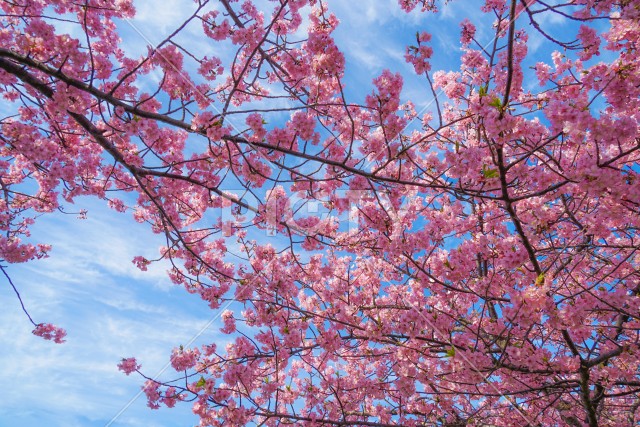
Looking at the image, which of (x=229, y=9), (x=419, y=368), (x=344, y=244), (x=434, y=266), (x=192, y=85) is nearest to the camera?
(x=192, y=85)

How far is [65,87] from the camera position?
13.5 ft

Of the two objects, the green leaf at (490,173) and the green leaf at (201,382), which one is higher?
the green leaf at (490,173)

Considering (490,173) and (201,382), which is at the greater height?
(490,173)

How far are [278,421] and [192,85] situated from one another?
602 cm

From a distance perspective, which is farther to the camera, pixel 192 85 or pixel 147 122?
pixel 192 85

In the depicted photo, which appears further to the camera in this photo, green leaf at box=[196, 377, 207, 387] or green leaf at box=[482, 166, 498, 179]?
green leaf at box=[196, 377, 207, 387]

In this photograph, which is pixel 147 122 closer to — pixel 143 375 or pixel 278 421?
pixel 143 375

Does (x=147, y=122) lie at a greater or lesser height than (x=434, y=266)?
greater

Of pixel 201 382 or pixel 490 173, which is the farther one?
pixel 201 382

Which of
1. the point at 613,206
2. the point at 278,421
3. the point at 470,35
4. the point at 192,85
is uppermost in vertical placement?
the point at 470,35

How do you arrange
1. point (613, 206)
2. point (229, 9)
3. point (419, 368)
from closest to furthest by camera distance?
point (613, 206)
point (229, 9)
point (419, 368)

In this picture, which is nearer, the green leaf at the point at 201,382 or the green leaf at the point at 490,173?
the green leaf at the point at 490,173

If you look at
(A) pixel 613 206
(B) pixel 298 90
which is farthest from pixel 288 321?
(A) pixel 613 206

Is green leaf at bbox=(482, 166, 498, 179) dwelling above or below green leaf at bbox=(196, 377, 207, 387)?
above
